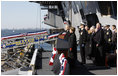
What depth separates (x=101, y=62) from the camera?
29.3 ft

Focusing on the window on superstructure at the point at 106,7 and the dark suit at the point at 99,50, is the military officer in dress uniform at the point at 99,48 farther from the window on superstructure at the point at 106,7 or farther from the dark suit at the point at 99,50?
the window on superstructure at the point at 106,7

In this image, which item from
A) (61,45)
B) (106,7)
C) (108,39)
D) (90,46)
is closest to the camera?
(61,45)

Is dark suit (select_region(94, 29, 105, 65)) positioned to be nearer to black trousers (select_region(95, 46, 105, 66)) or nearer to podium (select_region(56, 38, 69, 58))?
black trousers (select_region(95, 46, 105, 66))

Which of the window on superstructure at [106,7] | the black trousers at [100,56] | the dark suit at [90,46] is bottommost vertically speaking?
the black trousers at [100,56]

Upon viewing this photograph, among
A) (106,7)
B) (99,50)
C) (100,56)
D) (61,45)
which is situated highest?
(106,7)

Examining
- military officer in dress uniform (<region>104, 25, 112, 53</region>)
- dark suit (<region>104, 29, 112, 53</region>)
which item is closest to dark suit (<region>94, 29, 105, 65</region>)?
dark suit (<region>104, 29, 112, 53</region>)

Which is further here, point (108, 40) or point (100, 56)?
point (108, 40)

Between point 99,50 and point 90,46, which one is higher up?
point 90,46

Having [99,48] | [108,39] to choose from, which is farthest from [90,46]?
[108,39]

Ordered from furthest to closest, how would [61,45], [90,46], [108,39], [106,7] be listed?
[106,7] < [108,39] < [90,46] < [61,45]

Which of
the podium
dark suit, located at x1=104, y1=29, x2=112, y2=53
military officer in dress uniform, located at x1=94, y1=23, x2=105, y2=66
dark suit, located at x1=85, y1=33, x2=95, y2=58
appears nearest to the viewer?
the podium

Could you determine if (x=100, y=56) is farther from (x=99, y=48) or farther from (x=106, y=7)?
(x=106, y=7)

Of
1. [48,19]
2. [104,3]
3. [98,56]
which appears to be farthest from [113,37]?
[48,19]

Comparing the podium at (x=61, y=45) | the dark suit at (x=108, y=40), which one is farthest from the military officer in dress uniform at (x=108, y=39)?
the podium at (x=61, y=45)
